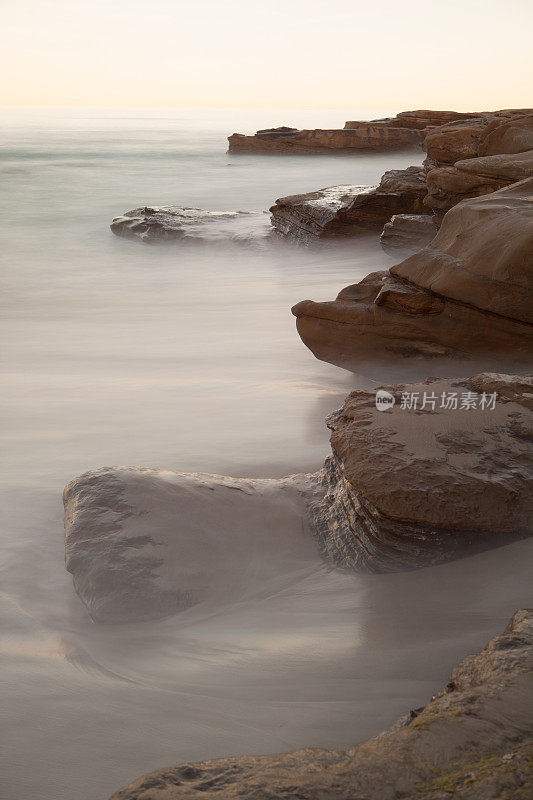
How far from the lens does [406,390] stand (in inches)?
118

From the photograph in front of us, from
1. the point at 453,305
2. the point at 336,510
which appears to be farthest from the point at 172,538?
the point at 453,305

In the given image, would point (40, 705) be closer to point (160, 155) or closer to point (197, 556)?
point (197, 556)

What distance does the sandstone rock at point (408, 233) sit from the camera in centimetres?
→ 825

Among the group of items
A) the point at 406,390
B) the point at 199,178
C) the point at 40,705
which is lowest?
the point at 40,705

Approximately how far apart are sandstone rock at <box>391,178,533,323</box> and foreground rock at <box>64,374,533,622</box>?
0.97m

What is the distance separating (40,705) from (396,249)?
306 inches

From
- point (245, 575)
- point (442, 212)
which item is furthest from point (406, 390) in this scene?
point (442, 212)

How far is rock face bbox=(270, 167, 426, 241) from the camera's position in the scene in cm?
1014

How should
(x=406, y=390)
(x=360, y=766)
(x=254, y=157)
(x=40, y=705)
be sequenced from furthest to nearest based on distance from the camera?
(x=254, y=157)
(x=406, y=390)
(x=40, y=705)
(x=360, y=766)

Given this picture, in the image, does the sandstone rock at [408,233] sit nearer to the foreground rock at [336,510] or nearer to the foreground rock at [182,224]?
the foreground rock at [182,224]

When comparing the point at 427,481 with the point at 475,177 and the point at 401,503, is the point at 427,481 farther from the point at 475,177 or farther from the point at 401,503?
the point at 475,177

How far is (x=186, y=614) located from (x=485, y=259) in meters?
2.72

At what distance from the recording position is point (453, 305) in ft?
13.4

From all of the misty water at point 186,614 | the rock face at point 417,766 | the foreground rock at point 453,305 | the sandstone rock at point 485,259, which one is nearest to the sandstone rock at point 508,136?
the foreground rock at point 453,305
